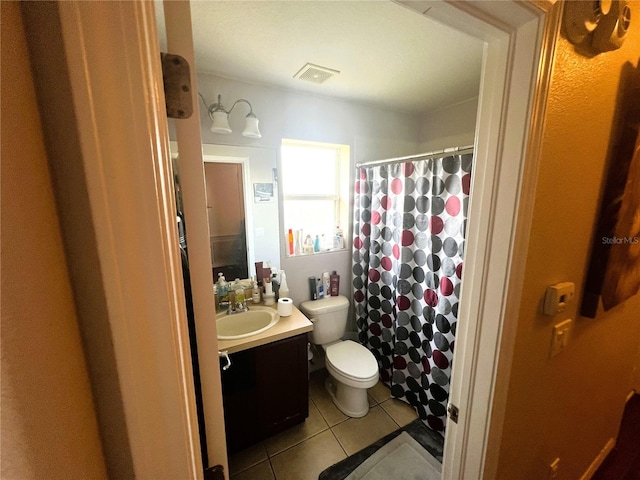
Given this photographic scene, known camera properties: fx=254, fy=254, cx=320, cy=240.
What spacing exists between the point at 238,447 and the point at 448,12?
2076mm

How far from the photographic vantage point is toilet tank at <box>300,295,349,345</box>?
198 cm

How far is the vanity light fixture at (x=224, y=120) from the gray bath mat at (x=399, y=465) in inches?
82.7

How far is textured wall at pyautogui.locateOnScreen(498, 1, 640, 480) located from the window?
59.4 inches

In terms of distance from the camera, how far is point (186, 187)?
0.37m

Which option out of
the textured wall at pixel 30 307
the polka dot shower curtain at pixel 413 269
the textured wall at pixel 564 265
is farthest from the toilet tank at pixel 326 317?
the textured wall at pixel 30 307

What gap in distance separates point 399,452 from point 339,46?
2.32 meters

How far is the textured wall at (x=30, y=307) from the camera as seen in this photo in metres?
0.24

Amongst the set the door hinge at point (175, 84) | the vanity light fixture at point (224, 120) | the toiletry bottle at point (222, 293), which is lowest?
the toiletry bottle at point (222, 293)

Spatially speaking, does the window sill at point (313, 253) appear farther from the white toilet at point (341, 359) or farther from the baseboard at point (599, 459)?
the baseboard at point (599, 459)

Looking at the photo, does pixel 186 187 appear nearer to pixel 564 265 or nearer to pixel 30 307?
pixel 30 307

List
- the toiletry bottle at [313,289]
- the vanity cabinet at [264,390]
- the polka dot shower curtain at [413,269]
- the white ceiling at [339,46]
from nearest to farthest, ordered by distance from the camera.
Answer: the white ceiling at [339,46] < the vanity cabinet at [264,390] < the polka dot shower curtain at [413,269] < the toiletry bottle at [313,289]

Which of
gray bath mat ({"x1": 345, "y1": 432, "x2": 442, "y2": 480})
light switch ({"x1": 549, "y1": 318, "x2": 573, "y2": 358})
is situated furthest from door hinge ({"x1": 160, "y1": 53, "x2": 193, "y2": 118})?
gray bath mat ({"x1": 345, "y1": 432, "x2": 442, "y2": 480})

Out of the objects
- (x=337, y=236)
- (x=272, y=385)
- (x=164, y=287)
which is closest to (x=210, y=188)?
(x=337, y=236)
